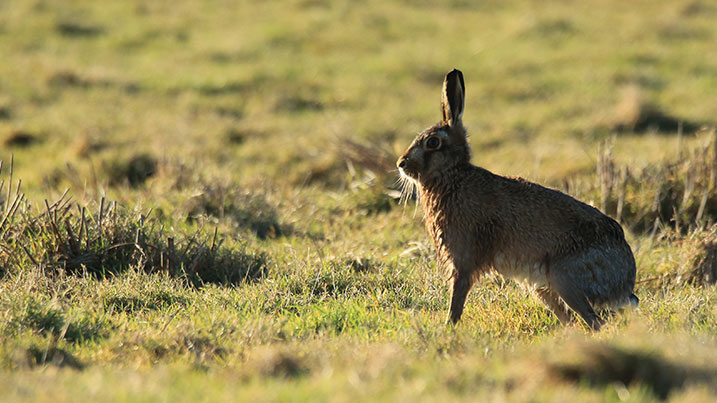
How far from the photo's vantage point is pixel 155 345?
4074mm

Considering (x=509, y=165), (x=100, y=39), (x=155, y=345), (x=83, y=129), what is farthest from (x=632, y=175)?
(x=100, y=39)

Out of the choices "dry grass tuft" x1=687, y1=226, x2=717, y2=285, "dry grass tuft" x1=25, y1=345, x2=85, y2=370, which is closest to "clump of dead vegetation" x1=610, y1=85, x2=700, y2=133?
"dry grass tuft" x1=687, y1=226, x2=717, y2=285

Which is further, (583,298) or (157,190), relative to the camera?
(157,190)

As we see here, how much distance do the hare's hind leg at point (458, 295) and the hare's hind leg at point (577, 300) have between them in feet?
1.68

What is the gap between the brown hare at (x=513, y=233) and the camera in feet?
15.3

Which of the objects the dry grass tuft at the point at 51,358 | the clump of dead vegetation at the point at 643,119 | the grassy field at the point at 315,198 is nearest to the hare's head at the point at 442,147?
the grassy field at the point at 315,198

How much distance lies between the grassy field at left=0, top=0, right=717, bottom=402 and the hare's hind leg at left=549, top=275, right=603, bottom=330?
0.52 feet

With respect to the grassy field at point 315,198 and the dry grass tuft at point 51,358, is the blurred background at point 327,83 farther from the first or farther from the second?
the dry grass tuft at point 51,358

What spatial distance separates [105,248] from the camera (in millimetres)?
5484

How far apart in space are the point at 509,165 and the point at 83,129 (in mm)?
5146

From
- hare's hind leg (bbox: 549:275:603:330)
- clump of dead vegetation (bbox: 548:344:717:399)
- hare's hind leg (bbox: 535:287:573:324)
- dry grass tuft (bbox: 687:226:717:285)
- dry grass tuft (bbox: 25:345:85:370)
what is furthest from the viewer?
dry grass tuft (bbox: 687:226:717:285)

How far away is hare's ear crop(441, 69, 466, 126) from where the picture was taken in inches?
193

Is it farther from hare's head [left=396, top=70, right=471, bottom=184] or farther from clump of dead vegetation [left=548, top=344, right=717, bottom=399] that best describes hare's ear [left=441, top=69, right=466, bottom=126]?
clump of dead vegetation [left=548, top=344, right=717, bottom=399]

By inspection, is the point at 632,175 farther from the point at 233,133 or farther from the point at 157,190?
the point at 233,133
